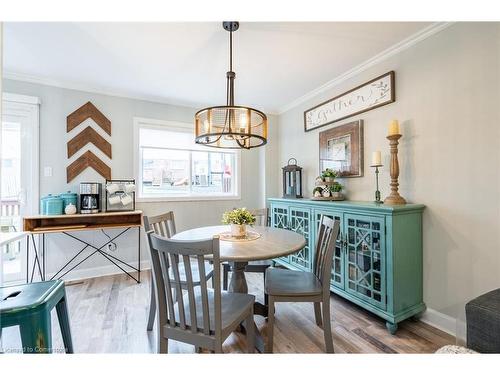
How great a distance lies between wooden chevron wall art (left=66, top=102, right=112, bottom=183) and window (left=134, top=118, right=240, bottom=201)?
14.5 inches

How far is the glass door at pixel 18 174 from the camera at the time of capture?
2.67 m

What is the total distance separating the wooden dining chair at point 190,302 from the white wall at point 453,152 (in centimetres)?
170

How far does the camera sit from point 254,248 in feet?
5.36

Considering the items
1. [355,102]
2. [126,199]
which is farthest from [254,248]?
[126,199]

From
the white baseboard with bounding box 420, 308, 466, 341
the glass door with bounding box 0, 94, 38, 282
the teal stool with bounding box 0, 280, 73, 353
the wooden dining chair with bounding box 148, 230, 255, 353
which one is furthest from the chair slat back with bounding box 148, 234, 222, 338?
the glass door with bounding box 0, 94, 38, 282

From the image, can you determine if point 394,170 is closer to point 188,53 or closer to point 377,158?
point 377,158

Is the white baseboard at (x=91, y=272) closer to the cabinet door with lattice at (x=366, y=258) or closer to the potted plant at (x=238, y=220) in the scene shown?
the potted plant at (x=238, y=220)

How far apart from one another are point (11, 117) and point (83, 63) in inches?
44.1

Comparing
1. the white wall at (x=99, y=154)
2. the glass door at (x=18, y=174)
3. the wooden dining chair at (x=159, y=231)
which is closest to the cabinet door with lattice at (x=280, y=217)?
the white wall at (x=99, y=154)

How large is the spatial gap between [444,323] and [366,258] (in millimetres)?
729

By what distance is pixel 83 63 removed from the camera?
2441mm
